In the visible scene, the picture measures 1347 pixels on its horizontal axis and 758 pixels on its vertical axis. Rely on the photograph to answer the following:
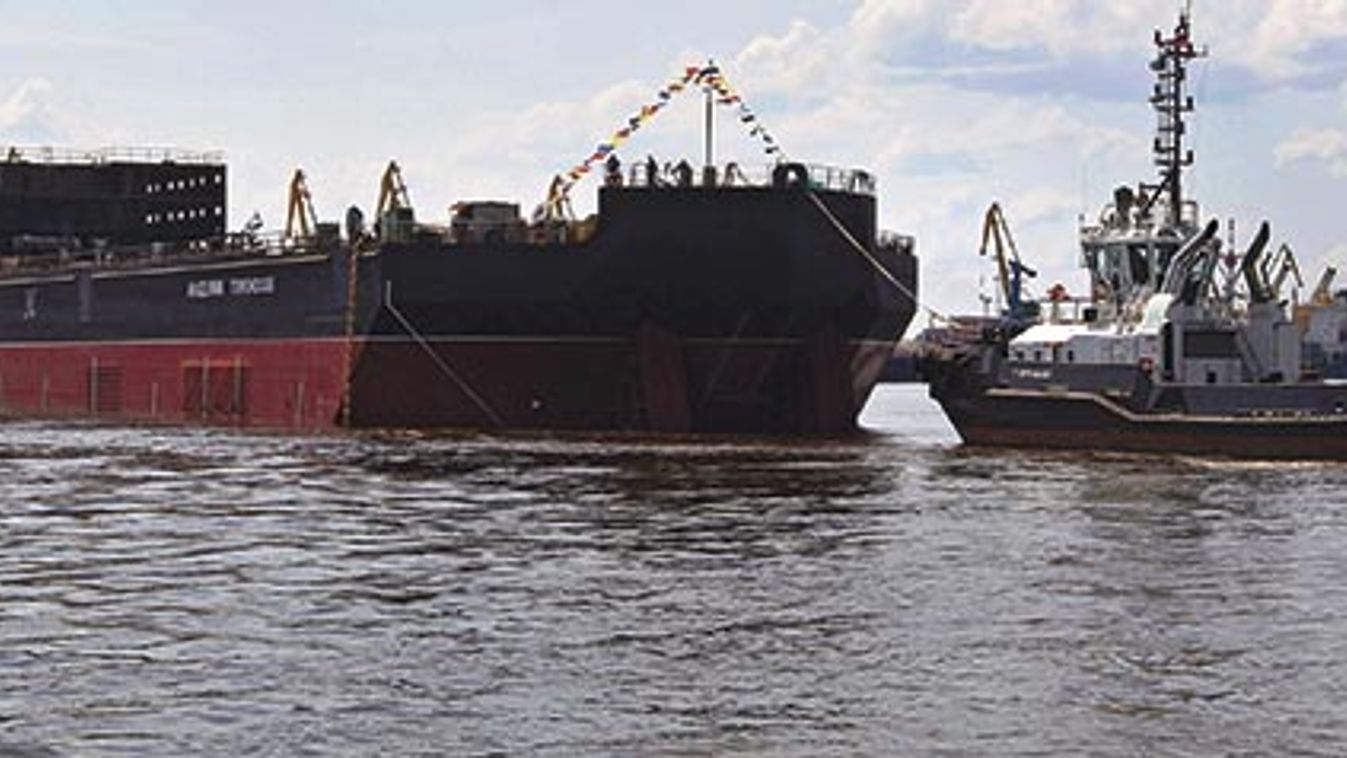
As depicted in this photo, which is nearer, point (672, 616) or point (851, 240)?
point (672, 616)

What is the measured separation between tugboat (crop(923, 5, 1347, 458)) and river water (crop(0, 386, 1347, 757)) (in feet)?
20.5

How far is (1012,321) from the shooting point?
2062 inches

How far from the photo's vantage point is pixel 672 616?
1952 centimetres

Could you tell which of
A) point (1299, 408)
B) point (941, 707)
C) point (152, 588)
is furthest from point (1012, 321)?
point (941, 707)

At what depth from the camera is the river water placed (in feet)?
47.5

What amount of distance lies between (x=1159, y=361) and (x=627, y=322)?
13297 millimetres

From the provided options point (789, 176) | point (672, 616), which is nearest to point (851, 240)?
point (789, 176)

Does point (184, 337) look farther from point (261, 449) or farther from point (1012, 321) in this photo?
point (1012, 321)

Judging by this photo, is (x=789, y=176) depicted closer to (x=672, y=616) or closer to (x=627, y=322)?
(x=627, y=322)

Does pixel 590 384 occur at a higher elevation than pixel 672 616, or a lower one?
higher

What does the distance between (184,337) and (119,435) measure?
32.4ft

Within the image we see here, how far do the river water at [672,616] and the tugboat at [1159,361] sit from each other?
20.5 feet

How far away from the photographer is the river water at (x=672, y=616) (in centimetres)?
1448

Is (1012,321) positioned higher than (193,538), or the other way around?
(1012,321)
